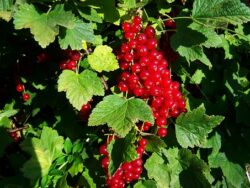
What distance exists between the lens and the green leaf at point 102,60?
164cm

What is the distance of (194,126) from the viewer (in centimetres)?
169

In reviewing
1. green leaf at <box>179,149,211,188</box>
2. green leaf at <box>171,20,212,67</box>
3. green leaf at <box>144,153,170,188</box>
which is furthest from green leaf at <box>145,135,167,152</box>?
green leaf at <box>171,20,212,67</box>

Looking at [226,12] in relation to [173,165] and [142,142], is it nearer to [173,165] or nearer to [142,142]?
[142,142]

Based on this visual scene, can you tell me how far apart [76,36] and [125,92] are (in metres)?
0.28

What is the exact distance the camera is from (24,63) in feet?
6.71

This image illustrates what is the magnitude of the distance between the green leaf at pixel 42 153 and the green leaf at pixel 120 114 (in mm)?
316

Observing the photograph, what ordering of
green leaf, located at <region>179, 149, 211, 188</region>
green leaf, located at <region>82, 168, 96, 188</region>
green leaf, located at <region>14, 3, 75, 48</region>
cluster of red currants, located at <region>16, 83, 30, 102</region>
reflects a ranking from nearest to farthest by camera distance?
green leaf, located at <region>14, 3, 75, 48</region>, green leaf, located at <region>179, 149, 211, 188</region>, green leaf, located at <region>82, 168, 96, 188</region>, cluster of red currants, located at <region>16, 83, 30, 102</region>

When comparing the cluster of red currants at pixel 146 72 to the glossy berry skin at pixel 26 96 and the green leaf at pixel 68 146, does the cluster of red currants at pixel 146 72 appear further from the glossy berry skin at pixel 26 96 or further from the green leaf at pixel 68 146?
the glossy berry skin at pixel 26 96

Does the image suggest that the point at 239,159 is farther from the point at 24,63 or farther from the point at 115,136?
the point at 24,63

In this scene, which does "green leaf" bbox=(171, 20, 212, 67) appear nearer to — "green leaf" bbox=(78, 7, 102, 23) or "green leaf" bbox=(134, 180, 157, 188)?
"green leaf" bbox=(78, 7, 102, 23)

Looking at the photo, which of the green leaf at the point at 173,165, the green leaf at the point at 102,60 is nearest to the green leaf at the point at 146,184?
the green leaf at the point at 173,165

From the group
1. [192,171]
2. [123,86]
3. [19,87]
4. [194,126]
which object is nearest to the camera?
[123,86]

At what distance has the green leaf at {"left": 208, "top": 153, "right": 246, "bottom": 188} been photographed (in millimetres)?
2096

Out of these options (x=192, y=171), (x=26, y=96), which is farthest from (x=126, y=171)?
(x=26, y=96)
